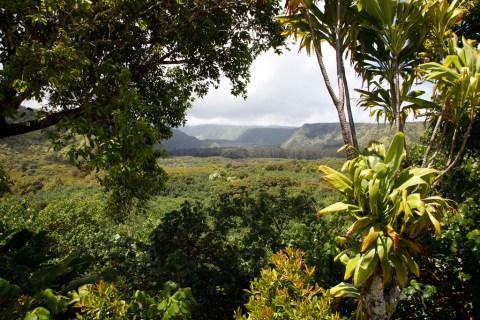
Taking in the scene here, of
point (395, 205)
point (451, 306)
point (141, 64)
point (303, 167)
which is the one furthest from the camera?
point (303, 167)

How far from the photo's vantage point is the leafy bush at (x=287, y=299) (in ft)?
7.56

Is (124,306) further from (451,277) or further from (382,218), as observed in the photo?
(451,277)

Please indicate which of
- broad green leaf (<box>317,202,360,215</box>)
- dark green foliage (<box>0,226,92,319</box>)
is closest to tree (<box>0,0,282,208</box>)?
dark green foliage (<box>0,226,92,319</box>)

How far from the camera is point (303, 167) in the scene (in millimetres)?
83500

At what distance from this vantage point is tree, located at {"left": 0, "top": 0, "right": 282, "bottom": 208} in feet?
11.8

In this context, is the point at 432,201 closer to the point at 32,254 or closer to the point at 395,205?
the point at 395,205

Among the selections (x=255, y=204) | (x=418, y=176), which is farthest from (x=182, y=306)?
(x=255, y=204)

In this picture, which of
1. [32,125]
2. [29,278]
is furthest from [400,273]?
[32,125]

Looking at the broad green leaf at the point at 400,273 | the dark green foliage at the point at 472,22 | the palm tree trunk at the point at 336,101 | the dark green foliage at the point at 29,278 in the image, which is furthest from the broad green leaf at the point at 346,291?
the dark green foliage at the point at 472,22

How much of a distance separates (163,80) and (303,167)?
79.4 metres

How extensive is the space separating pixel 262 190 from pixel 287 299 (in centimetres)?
421

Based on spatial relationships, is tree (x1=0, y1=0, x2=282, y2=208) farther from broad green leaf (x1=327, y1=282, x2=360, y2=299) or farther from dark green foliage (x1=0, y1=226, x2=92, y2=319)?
broad green leaf (x1=327, y1=282, x2=360, y2=299)

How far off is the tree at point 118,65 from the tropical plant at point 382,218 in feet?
8.67

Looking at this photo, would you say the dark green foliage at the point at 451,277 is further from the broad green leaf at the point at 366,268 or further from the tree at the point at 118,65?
the tree at the point at 118,65
